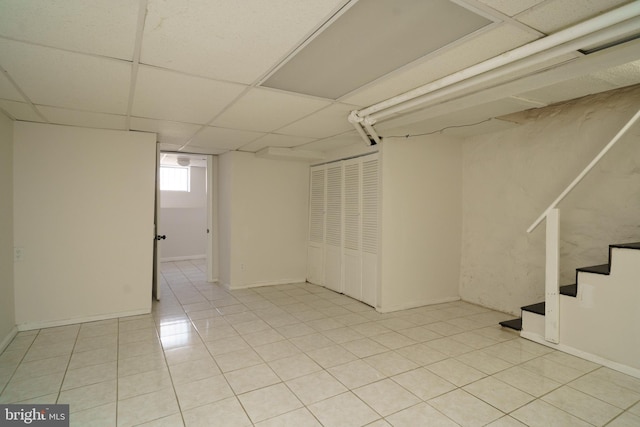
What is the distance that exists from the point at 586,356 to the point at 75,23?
4516 mm

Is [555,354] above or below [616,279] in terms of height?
below

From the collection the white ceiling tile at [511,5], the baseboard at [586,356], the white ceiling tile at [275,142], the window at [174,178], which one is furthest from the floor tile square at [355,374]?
the window at [174,178]

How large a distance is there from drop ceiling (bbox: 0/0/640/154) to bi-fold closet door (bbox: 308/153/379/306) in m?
1.40

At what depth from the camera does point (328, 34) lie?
1771mm

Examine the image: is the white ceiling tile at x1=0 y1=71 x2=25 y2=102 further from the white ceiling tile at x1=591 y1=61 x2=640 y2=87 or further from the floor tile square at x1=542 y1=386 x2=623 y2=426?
the floor tile square at x1=542 y1=386 x2=623 y2=426

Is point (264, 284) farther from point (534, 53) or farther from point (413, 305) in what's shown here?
point (534, 53)

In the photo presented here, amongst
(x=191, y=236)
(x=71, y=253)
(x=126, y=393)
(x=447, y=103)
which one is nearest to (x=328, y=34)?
(x=447, y=103)

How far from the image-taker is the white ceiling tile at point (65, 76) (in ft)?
6.51

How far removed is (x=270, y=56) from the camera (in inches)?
79.2

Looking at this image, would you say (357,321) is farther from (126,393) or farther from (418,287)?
(126,393)

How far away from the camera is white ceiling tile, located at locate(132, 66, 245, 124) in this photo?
236 cm

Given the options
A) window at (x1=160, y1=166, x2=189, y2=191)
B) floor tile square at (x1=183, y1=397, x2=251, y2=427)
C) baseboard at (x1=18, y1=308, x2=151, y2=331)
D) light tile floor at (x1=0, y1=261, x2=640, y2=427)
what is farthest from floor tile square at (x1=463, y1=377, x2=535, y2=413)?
window at (x1=160, y1=166, x2=189, y2=191)

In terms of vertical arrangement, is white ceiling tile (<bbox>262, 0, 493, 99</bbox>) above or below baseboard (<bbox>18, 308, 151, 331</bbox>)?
above

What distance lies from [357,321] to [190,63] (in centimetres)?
322
